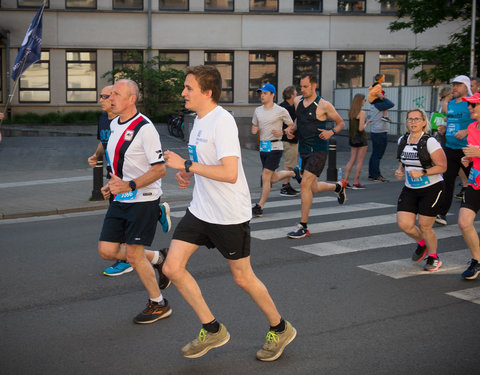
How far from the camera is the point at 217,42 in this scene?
106ft

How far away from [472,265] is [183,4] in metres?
27.6

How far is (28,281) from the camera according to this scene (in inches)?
269

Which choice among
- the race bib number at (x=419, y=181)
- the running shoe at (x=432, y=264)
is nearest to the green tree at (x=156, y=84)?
the race bib number at (x=419, y=181)

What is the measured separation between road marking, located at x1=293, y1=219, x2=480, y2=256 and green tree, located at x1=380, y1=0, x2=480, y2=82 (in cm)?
1368

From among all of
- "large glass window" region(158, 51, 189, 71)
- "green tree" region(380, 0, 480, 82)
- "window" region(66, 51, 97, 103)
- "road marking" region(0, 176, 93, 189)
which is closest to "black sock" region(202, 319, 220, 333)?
"road marking" region(0, 176, 93, 189)

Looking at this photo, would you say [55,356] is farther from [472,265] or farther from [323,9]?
[323,9]

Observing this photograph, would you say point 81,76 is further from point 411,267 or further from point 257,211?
point 411,267

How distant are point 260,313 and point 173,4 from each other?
1113 inches

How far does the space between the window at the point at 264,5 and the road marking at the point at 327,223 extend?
22.8 metres

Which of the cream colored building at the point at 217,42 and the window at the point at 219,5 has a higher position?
the window at the point at 219,5

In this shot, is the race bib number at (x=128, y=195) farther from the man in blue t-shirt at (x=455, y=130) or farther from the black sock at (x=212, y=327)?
the man in blue t-shirt at (x=455, y=130)

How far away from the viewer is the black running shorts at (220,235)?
4.61 meters

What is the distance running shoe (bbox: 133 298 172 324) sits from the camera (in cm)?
550

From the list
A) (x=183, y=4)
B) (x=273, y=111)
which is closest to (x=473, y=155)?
(x=273, y=111)
